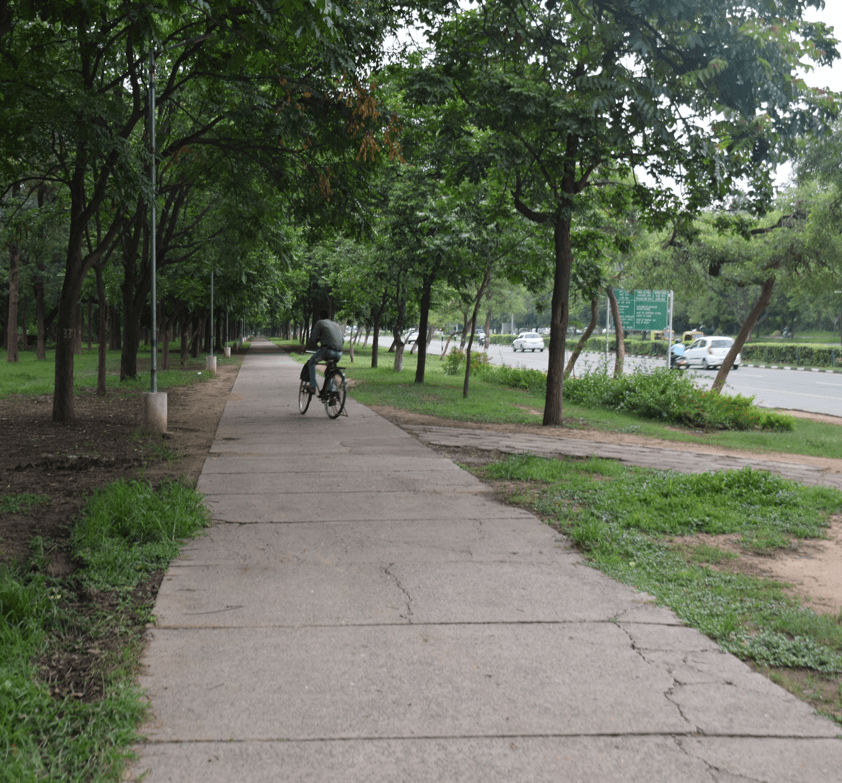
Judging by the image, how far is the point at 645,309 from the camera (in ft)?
75.5

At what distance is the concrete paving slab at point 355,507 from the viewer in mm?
6391

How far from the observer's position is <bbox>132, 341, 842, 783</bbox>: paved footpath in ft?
9.02

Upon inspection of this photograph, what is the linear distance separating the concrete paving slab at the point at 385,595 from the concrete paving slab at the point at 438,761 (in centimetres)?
108

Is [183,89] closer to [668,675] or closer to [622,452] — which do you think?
[622,452]

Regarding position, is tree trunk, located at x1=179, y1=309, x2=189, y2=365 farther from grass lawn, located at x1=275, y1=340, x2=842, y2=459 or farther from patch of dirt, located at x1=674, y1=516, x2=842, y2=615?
patch of dirt, located at x1=674, y1=516, x2=842, y2=615

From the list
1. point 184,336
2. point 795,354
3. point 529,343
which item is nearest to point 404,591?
point 184,336

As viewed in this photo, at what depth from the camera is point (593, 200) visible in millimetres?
15086

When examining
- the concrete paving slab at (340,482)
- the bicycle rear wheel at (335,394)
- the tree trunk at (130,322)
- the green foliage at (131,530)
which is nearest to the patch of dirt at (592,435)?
the bicycle rear wheel at (335,394)

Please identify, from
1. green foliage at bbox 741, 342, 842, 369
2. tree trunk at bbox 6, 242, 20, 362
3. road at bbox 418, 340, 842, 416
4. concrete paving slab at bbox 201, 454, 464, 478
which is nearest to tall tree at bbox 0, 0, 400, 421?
concrete paving slab at bbox 201, 454, 464, 478

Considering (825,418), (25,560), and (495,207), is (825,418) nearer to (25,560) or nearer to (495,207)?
(495,207)

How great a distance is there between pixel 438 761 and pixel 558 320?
39.3 ft

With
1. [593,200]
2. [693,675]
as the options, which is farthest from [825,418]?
[693,675]

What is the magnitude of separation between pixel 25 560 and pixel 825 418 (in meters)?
18.2

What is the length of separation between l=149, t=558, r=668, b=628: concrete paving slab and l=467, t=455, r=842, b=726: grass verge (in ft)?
1.11
